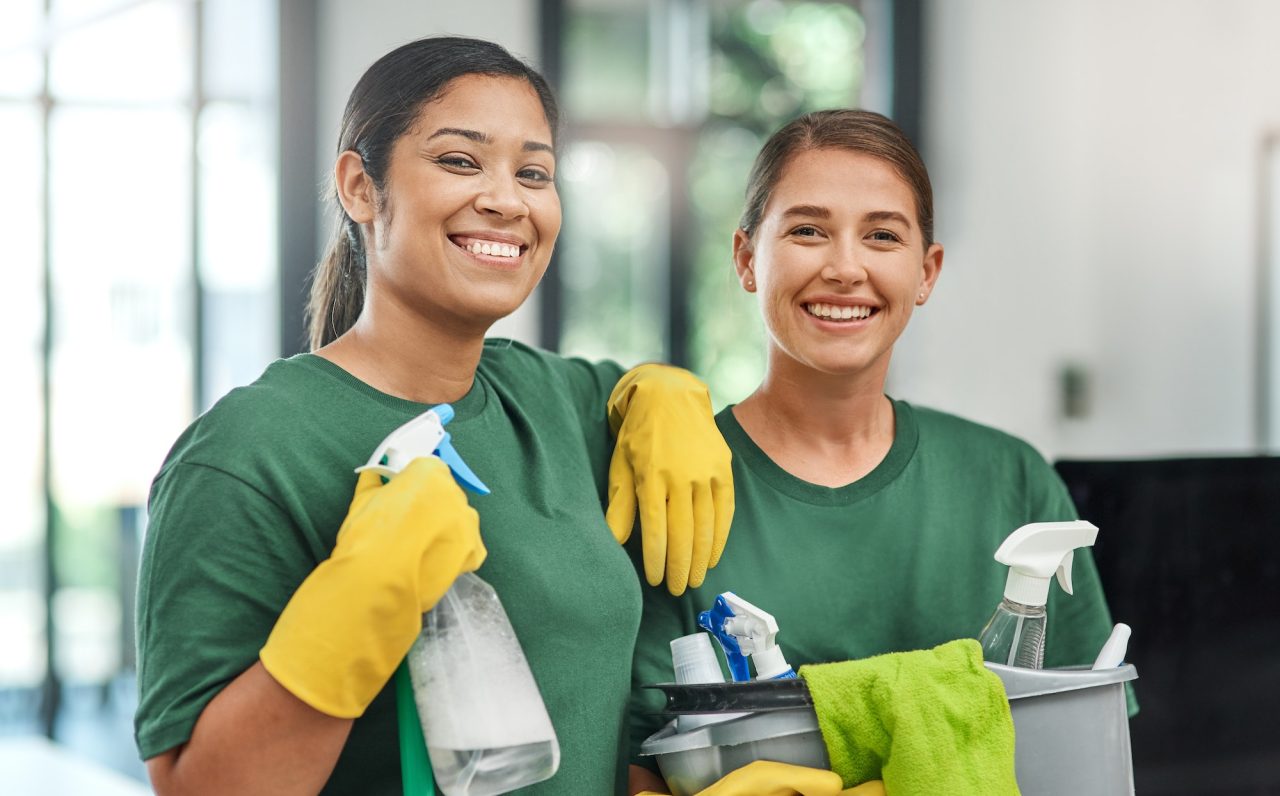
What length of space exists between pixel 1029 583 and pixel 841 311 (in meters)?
0.30

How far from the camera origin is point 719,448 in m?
1.17

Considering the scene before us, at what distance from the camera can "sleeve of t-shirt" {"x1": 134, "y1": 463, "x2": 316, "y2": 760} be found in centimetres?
87

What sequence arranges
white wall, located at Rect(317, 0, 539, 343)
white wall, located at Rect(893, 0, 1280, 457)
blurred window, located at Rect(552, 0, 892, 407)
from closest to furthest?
white wall, located at Rect(317, 0, 539, 343) → blurred window, located at Rect(552, 0, 892, 407) → white wall, located at Rect(893, 0, 1280, 457)

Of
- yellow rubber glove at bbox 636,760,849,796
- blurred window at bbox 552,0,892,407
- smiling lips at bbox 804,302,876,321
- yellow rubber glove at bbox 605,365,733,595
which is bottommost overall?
yellow rubber glove at bbox 636,760,849,796

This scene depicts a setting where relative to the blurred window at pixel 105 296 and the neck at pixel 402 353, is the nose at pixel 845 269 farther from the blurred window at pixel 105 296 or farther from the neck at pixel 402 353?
the blurred window at pixel 105 296

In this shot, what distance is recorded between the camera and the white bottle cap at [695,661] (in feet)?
3.38

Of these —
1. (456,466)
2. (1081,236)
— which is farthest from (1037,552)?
(1081,236)

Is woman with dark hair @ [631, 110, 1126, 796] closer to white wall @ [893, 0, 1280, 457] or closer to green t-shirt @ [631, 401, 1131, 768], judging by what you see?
green t-shirt @ [631, 401, 1131, 768]

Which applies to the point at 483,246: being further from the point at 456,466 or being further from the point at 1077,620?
the point at 1077,620

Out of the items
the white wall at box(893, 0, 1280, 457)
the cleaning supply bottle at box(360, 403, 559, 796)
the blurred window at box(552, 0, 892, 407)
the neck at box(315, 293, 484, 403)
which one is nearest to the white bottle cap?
the cleaning supply bottle at box(360, 403, 559, 796)

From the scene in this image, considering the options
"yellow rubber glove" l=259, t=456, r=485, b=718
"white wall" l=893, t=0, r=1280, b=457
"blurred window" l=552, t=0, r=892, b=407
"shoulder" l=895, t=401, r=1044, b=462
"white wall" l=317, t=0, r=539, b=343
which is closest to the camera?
"yellow rubber glove" l=259, t=456, r=485, b=718

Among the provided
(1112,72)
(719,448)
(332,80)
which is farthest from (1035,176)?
(719,448)

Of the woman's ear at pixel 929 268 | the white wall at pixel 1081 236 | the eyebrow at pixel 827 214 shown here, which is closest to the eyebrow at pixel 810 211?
the eyebrow at pixel 827 214

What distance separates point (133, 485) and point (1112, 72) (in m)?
3.41
